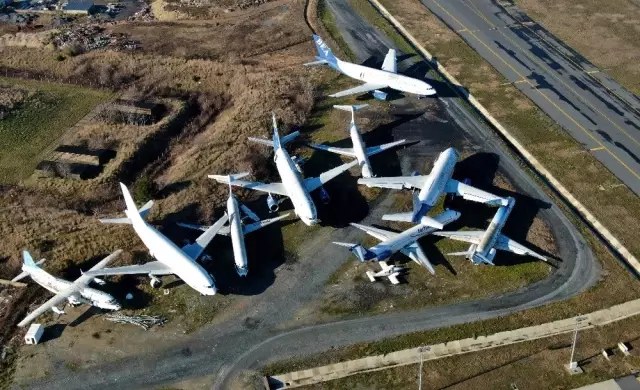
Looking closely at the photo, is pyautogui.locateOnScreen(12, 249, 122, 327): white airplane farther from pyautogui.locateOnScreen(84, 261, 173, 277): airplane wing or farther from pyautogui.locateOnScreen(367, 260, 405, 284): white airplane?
pyautogui.locateOnScreen(367, 260, 405, 284): white airplane

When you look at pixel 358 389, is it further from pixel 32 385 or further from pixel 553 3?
pixel 553 3

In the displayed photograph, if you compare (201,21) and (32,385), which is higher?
(201,21)

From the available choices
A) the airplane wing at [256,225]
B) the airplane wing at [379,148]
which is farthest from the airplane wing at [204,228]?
the airplane wing at [379,148]

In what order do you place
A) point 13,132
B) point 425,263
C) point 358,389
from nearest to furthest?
point 358,389 → point 425,263 → point 13,132

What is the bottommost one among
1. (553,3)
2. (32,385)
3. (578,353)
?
(32,385)

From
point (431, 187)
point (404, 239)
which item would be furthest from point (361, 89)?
point (404, 239)

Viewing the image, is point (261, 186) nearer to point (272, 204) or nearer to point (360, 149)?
point (272, 204)

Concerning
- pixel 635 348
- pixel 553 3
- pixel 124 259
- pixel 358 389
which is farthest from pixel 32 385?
pixel 553 3
